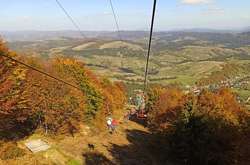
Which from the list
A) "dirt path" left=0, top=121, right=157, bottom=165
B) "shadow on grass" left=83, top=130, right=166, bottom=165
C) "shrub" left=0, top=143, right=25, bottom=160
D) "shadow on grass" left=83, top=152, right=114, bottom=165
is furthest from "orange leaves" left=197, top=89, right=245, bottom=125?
"shrub" left=0, top=143, right=25, bottom=160

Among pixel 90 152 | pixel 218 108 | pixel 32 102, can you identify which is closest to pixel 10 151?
pixel 32 102

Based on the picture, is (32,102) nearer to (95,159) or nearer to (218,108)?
(95,159)

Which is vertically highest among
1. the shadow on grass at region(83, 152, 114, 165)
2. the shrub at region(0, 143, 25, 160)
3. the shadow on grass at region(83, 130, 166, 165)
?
the shrub at region(0, 143, 25, 160)

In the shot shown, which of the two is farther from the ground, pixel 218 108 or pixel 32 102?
pixel 32 102

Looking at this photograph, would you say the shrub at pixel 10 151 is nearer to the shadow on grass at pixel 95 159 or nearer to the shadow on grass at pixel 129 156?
the shadow on grass at pixel 95 159

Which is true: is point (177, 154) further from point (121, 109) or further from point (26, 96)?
point (121, 109)

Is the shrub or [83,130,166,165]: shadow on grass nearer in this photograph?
the shrub

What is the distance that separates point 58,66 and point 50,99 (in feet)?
61.6

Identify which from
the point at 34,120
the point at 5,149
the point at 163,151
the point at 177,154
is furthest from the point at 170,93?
the point at 5,149

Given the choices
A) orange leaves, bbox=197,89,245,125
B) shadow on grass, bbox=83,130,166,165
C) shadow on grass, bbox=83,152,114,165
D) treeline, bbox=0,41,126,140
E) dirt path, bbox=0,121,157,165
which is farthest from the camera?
orange leaves, bbox=197,89,245,125

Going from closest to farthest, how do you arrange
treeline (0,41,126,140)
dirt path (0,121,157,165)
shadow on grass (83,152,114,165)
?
dirt path (0,121,157,165) → treeline (0,41,126,140) → shadow on grass (83,152,114,165)

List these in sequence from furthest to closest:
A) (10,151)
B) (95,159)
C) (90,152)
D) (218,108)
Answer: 1. (218,108)
2. (90,152)
3. (95,159)
4. (10,151)

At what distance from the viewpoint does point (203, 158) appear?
48.8 m

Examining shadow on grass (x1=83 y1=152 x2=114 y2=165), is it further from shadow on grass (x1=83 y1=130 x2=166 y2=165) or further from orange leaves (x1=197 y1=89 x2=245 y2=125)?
orange leaves (x1=197 y1=89 x2=245 y2=125)
